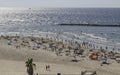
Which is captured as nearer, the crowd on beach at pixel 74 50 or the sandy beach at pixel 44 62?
the sandy beach at pixel 44 62

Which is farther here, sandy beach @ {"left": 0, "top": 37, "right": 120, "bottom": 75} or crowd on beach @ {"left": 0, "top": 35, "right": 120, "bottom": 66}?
crowd on beach @ {"left": 0, "top": 35, "right": 120, "bottom": 66}

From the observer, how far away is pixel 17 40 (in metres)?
68.8

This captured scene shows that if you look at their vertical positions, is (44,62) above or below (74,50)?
below

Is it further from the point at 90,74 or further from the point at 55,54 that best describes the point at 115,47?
the point at 90,74

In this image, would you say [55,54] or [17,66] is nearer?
[17,66]

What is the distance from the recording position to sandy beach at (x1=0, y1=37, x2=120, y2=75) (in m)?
40.9

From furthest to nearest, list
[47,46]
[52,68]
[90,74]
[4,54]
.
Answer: [47,46], [4,54], [52,68], [90,74]

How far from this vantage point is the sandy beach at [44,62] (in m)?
40.9

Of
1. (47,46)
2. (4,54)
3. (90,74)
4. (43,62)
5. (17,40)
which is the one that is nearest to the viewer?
(90,74)

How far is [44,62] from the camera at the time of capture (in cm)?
4716

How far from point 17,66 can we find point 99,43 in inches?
1199

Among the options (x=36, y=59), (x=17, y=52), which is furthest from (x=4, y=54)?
(x=36, y=59)

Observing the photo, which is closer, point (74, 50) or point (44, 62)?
point (44, 62)

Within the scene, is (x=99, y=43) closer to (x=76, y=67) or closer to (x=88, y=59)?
(x=88, y=59)
